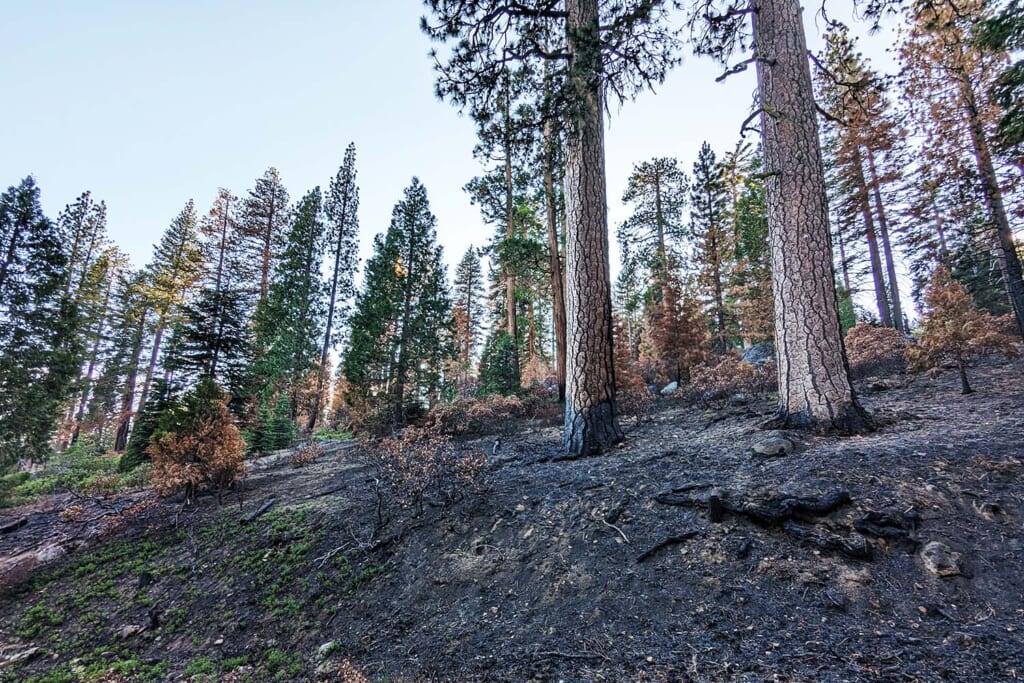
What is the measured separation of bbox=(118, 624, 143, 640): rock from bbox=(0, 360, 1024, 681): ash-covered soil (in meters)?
0.02

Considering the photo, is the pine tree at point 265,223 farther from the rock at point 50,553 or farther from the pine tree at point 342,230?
the rock at point 50,553

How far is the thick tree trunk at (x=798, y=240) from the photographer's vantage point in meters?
4.28

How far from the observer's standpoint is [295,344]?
18.2 m

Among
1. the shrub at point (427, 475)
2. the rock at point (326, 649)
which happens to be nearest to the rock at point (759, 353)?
the shrub at point (427, 475)

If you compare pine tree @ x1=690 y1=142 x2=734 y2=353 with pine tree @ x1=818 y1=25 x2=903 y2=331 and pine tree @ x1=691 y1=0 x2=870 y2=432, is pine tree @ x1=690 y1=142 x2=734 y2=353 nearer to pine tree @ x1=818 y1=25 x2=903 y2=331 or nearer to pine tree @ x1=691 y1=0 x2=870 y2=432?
pine tree @ x1=818 y1=25 x2=903 y2=331

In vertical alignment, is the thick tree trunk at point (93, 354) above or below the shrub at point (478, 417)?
above

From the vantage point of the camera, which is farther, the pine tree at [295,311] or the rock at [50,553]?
the pine tree at [295,311]

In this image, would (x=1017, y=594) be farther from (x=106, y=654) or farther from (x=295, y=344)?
(x=295, y=344)

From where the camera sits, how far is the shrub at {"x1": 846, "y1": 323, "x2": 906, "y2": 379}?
910 cm

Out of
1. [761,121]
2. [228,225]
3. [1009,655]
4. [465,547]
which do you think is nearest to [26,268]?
[228,225]

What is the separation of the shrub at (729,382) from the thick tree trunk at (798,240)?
11.2ft

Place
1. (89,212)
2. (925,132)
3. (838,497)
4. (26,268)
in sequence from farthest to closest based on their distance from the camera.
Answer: (89,212) < (26,268) < (925,132) < (838,497)

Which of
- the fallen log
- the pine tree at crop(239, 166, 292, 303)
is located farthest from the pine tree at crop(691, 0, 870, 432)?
the pine tree at crop(239, 166, 292, 303)

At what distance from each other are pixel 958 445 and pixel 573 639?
12.0 ft
